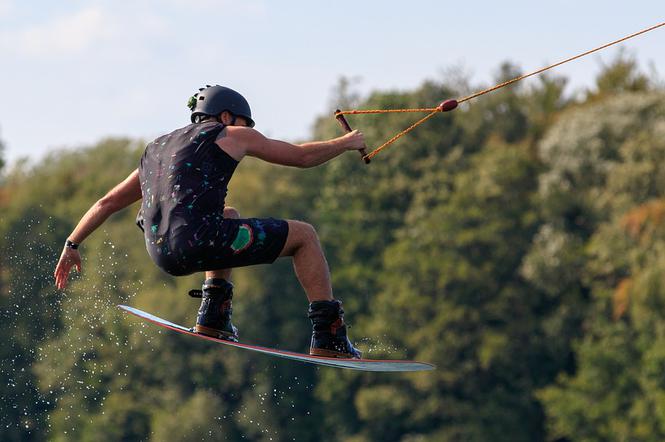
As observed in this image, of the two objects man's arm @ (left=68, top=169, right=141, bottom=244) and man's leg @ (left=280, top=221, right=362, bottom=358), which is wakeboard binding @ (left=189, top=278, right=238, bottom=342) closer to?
man's leg @ (left=280, top=221, right=362, bottom=358)

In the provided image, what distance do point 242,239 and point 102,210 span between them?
125cm

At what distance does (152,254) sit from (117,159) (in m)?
54.8

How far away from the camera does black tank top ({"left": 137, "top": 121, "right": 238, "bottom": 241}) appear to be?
426 inches

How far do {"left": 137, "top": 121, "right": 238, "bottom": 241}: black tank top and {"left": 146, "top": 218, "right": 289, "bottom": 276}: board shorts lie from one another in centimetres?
5

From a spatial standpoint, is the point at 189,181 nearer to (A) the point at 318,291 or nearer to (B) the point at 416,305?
(A) the point at 318,291

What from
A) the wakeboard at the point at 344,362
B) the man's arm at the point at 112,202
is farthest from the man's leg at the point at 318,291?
the man's arm at the point at 112,202

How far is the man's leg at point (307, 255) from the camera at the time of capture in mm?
11281

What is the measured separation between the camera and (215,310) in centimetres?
1209

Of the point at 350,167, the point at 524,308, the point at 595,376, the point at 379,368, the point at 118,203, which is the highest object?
the point at 350,167

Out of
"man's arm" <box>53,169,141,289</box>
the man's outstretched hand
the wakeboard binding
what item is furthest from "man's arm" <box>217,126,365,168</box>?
the man's outstretched hand

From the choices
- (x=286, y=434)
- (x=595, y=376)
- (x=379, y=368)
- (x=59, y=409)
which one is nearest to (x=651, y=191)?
(x=595, y=376)

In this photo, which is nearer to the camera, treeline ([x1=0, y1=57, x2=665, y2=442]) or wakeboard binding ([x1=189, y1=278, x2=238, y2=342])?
wakeboard binding ([x1=189, y1=278, x2=238, y2=342])

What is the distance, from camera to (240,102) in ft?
36.9

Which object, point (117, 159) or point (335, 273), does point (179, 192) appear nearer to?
point (335, 273)
